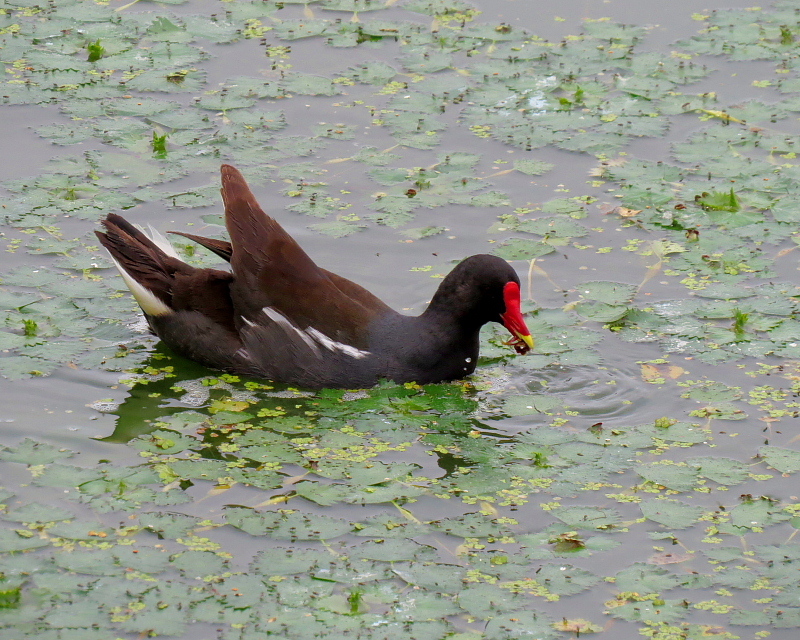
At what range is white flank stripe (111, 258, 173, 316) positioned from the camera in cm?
683

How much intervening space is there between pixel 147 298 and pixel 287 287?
0.78m

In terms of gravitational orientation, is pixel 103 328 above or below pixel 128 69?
below

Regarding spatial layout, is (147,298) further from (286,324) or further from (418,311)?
(418,311)

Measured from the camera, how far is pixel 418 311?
24.1 feet

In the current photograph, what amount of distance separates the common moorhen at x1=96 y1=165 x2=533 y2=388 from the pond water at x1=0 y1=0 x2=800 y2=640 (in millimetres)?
160

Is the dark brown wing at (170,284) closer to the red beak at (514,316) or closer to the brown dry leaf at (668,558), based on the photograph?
the red beak at (514,316)

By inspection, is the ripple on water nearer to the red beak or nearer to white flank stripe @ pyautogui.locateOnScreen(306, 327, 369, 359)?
the red beak

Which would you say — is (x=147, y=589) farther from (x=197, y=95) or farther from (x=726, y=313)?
(x=197, y=95)

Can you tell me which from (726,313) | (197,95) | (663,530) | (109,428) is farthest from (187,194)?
(663,530)

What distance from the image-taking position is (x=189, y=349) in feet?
22.4

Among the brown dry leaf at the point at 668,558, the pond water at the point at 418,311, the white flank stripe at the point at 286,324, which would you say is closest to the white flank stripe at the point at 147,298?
the pond water at the point at 418,311

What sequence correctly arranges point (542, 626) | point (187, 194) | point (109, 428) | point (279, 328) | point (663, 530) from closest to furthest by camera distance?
1. point (542, 626)
2. point (663, 530)
3. point (109, 428)
4. point (279, 328)
5. point (187, 194)

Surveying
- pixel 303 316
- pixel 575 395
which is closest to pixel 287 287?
pixel 303 316

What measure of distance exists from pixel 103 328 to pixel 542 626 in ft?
10.3
